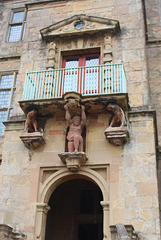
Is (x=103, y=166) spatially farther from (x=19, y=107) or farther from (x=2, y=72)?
(x=2, y=72)

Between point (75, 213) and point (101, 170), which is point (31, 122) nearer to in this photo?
point (101, 170)

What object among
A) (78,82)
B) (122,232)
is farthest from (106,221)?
(78,82)

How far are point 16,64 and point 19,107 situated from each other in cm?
310

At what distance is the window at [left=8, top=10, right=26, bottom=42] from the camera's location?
53.2ft

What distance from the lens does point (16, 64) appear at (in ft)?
49.1

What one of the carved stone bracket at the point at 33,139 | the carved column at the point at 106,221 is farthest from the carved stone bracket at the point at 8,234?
the carved stone bracket at the point at 33,139

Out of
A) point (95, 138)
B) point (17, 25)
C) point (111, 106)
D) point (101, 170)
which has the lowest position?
point (101, 170)

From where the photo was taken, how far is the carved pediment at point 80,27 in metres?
13.2

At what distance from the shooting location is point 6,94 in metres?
14.3

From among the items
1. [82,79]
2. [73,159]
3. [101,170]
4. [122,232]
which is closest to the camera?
[122,232]

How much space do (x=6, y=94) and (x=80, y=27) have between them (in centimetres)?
406

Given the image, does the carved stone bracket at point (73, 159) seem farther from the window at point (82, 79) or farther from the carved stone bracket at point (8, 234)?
the carved stone bracket at point (8, 234)

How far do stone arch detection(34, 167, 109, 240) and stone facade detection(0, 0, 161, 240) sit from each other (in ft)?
0.10

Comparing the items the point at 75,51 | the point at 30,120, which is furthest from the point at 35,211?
the point at 75,51
